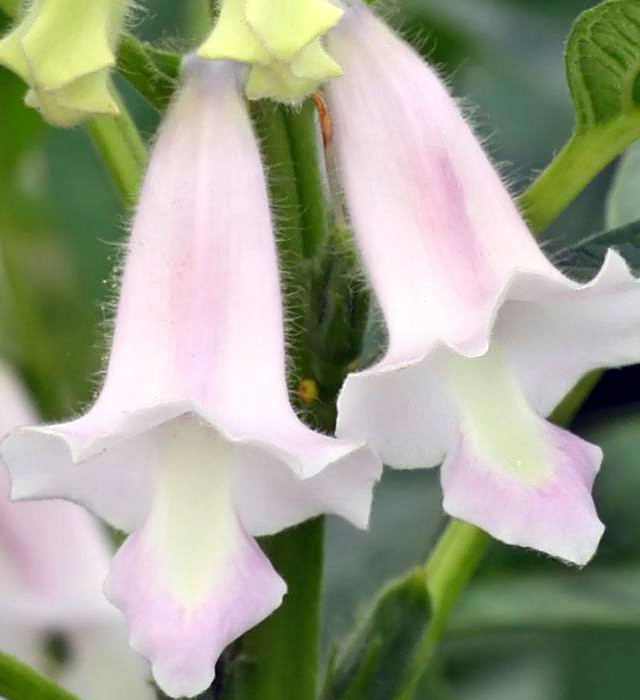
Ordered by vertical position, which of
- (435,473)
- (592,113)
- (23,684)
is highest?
(592,113)

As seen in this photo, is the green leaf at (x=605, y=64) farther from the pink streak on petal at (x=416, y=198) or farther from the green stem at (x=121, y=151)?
the green stem at (x=121, y=151)

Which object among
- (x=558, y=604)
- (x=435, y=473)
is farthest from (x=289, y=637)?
(x=435, y=473)

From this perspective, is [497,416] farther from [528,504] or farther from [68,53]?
[68,53]

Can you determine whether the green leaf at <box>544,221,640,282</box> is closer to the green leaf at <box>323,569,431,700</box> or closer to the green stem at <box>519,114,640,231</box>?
the green stem at <box>519,114,640,231</box>

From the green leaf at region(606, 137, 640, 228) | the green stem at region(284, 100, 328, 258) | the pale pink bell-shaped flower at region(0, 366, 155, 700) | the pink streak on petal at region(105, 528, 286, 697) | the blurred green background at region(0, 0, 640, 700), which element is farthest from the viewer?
the blurred green background at region(0, 0, 640, 700)

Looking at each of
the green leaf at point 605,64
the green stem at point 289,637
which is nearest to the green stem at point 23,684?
the green stem at point 289,637

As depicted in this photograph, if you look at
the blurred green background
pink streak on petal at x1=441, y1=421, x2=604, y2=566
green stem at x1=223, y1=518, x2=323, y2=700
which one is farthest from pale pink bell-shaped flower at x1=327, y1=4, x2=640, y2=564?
the blurred green background
